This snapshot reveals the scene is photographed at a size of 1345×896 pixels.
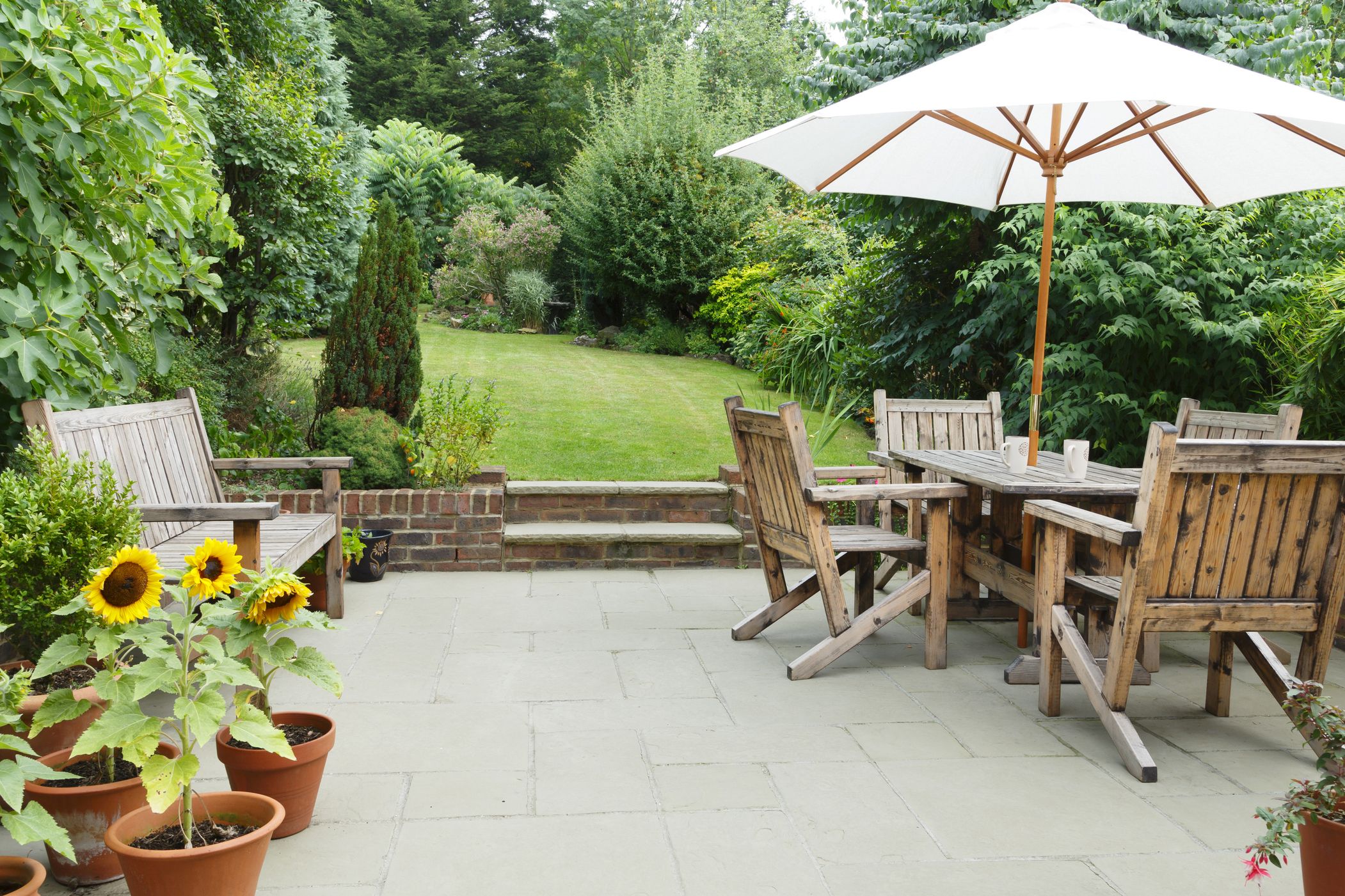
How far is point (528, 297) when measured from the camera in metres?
Result: 14.4

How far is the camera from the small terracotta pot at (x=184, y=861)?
2012mm

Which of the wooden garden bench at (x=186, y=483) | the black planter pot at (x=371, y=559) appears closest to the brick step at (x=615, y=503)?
the black planter pot at (x=371, y=559)

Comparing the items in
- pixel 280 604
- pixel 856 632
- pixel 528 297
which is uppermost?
pixel 528 297

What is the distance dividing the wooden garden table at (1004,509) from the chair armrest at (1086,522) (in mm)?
180

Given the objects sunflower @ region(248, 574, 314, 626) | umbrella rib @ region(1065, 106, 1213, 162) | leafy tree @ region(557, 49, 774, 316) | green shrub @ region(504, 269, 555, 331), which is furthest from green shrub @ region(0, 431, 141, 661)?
green shrub @ region(504, 269, 555, 331)

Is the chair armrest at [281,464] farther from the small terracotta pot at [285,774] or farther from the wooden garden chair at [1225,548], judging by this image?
the wooden garden chair at [1225,548]

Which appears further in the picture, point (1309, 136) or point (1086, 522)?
point (1309, 136)

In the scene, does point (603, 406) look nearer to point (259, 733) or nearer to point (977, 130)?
point (977, 130)

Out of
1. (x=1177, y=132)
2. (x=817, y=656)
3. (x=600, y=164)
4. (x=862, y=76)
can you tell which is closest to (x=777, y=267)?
(x=600, y=164)

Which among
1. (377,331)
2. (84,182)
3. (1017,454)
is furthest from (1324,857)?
(377,331)

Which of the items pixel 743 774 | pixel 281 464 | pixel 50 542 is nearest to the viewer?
pixel 50 542

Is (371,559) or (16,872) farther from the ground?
(16,872)

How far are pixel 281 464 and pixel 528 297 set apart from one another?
9.95 meters

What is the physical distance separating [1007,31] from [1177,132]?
46.8 inches
